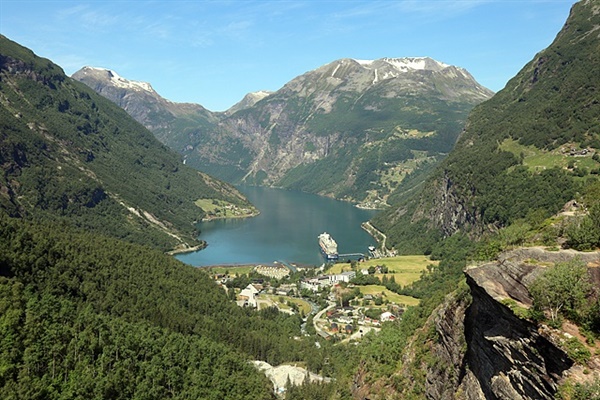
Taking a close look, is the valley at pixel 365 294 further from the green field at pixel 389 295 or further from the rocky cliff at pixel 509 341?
the green field at pixel 389 295

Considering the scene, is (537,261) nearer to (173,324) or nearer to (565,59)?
(173,324)

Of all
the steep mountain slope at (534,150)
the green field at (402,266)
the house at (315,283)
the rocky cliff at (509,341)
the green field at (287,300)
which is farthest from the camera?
the green field at (402,266)

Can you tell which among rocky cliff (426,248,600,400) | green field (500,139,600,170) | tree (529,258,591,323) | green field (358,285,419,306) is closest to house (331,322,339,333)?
green field (358,285,419,306)

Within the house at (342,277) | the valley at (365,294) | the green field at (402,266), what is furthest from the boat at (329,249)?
the house at (342,277)

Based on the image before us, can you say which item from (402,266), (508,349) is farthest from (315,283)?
(508,349)

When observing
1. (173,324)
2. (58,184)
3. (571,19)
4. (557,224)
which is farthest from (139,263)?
(571,19)

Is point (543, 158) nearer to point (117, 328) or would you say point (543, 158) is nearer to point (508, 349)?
point (117, 328)

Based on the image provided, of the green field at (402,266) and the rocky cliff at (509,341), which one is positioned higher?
the rocky cliff at (509,341)
